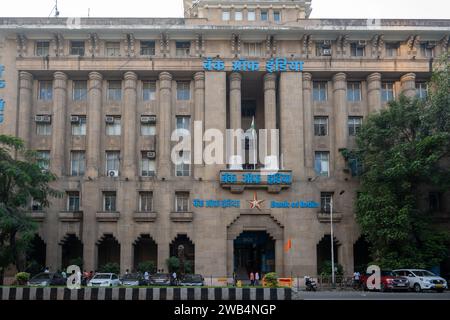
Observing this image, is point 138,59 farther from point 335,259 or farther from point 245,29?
point 335,259

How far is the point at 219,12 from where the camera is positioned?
163ft

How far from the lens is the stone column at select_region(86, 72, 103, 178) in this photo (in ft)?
156

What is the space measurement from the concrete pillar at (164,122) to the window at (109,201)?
14.3ft

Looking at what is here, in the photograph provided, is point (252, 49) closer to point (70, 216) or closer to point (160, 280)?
point (70, 216)

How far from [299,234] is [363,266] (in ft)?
19.7

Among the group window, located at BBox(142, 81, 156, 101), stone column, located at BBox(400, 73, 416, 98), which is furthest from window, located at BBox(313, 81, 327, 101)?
window, located at BBox(142, 81, 156, 101)

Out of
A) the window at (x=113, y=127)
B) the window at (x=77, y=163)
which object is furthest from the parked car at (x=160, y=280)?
the window at (x=113, y=127)

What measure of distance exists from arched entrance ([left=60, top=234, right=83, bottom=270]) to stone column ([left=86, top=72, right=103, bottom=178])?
5575mm

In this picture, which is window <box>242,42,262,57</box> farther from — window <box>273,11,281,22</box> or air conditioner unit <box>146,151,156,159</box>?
air conditioner unit <box>146,151,156,159</box>

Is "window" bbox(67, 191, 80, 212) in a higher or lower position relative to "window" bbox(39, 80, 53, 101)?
lower

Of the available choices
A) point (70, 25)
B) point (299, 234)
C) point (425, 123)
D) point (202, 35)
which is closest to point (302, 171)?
point (299, 234)

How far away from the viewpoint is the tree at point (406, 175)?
39.3m

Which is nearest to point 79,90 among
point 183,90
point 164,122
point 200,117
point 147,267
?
point 164,122

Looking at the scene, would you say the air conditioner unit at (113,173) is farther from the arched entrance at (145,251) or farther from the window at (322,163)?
the window at (322,163)
